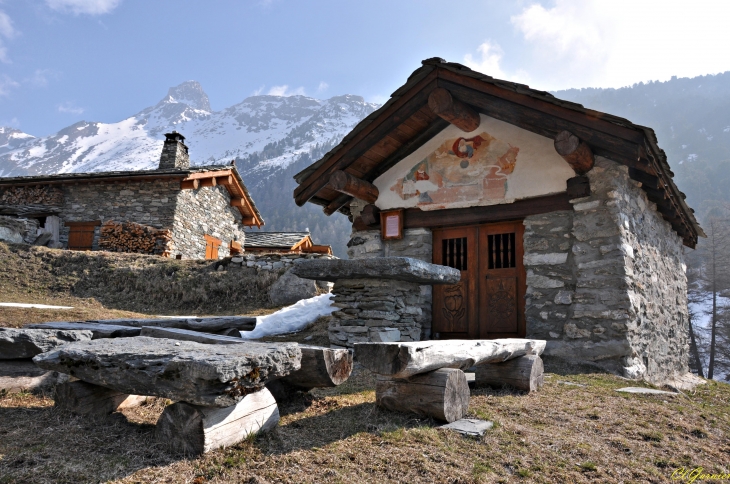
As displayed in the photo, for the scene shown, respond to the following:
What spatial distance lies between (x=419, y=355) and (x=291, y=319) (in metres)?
5.42

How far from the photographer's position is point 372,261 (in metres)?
5.82

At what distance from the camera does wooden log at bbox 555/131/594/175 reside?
20.9 ft

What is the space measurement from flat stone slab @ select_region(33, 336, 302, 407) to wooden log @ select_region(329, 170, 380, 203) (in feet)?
17.0

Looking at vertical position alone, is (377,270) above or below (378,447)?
above

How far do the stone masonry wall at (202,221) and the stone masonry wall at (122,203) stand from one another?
0.47 m

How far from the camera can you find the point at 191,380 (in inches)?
94.7

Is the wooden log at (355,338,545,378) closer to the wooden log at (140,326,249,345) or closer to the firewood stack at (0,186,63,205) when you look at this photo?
the wooden log at (140,326,249,345)

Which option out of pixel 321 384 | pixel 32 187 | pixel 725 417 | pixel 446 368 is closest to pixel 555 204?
pixel 725 417

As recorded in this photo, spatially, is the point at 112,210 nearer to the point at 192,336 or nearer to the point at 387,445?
the point at 192,336

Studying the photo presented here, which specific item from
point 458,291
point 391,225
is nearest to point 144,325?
point 391,225

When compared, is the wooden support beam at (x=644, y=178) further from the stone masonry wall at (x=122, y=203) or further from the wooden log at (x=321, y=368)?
the stone masonry wall at (x=122, y=203)

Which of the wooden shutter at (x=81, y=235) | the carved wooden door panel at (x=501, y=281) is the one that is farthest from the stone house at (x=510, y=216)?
the wooden shutter at (x=81, y=235)

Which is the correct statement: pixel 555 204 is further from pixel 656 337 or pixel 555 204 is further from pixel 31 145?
pixel 31 145

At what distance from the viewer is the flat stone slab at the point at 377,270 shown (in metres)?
5.67
